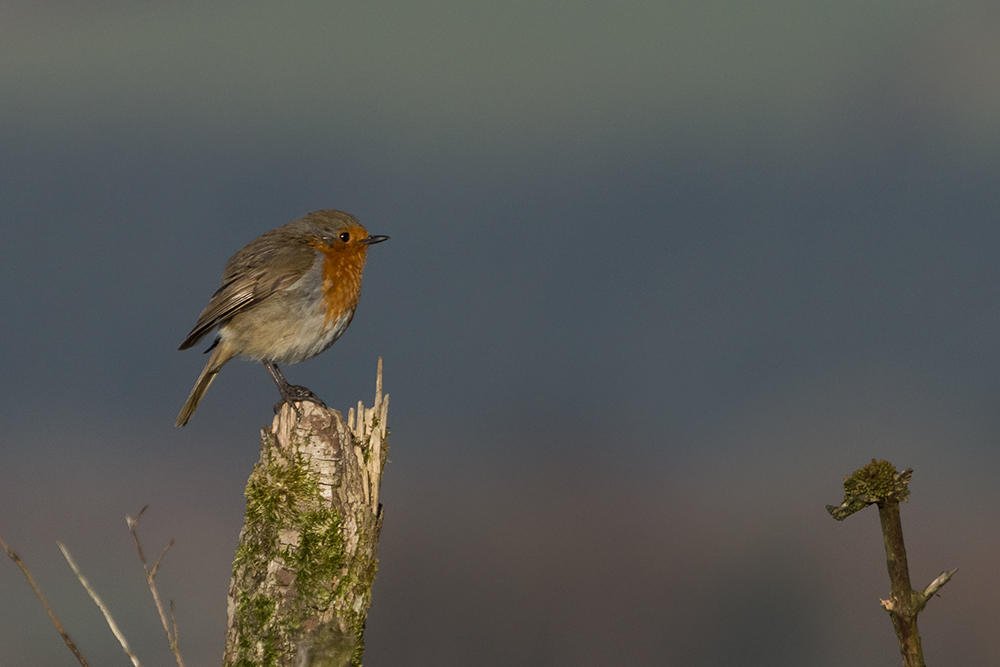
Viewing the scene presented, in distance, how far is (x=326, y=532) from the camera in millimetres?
5398

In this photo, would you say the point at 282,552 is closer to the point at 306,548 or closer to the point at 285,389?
the point at 306,548

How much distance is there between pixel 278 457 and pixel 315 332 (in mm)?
2797

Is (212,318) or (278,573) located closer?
(278,573)

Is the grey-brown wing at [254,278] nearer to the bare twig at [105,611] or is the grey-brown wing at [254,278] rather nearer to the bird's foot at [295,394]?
the bird's foot at [295,394]

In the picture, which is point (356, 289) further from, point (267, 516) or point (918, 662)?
point (918, 662)

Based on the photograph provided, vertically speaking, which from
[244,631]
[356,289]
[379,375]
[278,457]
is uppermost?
[356,289]

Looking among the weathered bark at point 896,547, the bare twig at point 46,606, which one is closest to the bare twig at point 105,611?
the bare twig at point 46,606

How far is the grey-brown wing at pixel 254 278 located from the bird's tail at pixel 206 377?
0.22m

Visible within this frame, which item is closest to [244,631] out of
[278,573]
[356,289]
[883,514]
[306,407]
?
[278,573]

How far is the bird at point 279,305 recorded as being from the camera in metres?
8.22

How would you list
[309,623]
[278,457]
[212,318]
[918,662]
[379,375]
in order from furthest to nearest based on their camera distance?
[212,318], [379,375], [278,457], [309,623], [918,662]

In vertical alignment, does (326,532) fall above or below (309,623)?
above

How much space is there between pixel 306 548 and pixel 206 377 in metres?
3.56

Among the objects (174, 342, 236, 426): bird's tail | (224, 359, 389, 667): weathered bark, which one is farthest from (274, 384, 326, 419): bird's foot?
(224, 359, 389, 667): weathered bark
